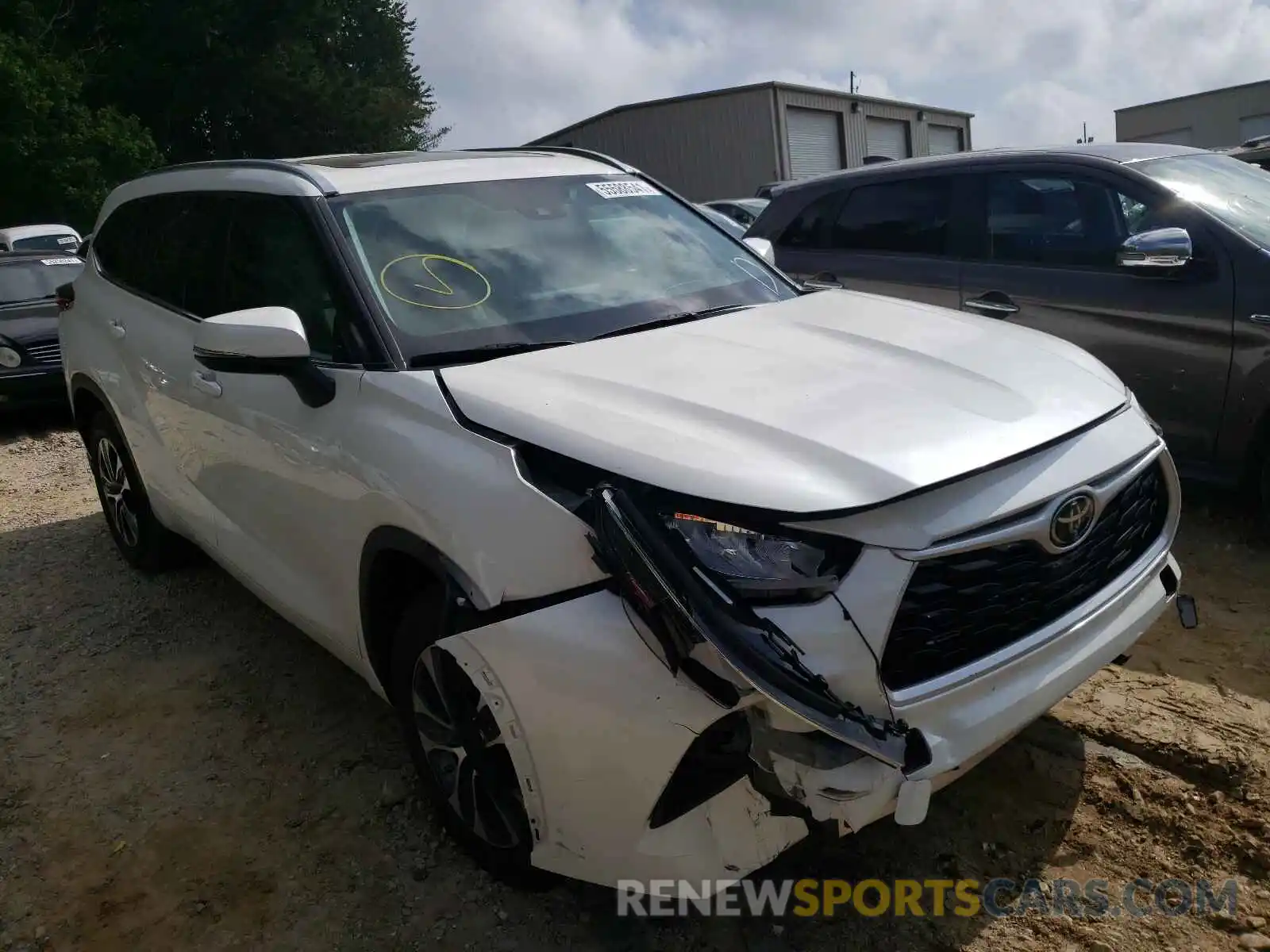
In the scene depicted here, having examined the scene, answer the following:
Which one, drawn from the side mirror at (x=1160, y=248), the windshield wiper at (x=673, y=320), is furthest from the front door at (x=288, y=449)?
the side mirror at (x=1160, y=248)

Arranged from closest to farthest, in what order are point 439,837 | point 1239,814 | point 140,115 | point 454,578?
point 454,578
point 1239,814
point 439,837
point 140,115

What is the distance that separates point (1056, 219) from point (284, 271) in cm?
354

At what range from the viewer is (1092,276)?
4.49 meters

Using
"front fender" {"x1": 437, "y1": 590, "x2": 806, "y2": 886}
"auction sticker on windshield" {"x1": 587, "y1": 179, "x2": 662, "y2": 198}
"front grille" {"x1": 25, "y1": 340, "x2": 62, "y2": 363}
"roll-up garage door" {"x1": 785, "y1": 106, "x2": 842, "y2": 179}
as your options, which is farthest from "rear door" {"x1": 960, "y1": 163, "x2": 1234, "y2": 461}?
"roll-up garage door" {"x1": 785, "y1": 106, "x2": 842, "y2": 179}

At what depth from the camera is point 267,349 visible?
252 cm

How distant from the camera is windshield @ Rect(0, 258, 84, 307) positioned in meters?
9.40

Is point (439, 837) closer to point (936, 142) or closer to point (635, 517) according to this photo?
point (635, 517)

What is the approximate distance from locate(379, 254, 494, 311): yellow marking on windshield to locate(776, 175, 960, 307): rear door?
2971 millimetres

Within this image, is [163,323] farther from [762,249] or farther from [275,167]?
[762,249]

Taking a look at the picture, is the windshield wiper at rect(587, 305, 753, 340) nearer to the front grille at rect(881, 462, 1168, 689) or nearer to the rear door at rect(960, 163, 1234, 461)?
the front grille at rect(881, 462, 1168, 689)

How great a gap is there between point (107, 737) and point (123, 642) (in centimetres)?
80

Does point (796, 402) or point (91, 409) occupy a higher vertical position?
point (796, 402)

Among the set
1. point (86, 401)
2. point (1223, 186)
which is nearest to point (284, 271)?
point (86, 401)

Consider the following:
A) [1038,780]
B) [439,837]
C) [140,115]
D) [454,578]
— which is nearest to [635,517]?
[454,578]
